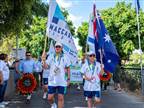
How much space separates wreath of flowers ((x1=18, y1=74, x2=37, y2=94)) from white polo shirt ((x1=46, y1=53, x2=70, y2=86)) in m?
4.79

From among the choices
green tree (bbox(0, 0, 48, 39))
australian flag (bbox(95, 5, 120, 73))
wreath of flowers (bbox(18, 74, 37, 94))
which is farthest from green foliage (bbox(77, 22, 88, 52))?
australian flag (bbox(95, 5, 120, 73))

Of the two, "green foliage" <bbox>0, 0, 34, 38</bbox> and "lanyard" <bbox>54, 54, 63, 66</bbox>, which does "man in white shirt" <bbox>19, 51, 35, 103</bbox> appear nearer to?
"green foliage" <bbox>0, 0, 34, 38</bbox>

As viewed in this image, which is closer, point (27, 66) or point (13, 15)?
point (27, 66)

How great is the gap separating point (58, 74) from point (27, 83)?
5.03m

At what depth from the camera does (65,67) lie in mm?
12156

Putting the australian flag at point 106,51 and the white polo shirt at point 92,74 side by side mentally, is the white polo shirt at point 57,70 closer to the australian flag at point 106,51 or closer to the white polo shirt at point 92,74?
the white polo shirt at point 92,74

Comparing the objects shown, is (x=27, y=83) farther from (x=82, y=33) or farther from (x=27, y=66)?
(x=82, y=33)

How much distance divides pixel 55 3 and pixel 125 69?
10.8 m

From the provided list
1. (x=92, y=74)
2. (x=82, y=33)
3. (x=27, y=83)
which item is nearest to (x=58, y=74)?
(x=92, y=74)

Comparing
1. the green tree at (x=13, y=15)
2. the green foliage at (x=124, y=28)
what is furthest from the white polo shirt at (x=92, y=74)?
the green foliage at (x=124, y=28)

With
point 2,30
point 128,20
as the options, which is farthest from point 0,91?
point 128,20

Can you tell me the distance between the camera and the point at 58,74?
12008 millimetres

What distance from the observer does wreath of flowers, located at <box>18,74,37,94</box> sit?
663 inches

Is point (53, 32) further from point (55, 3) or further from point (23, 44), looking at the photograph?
point (23, 44)
